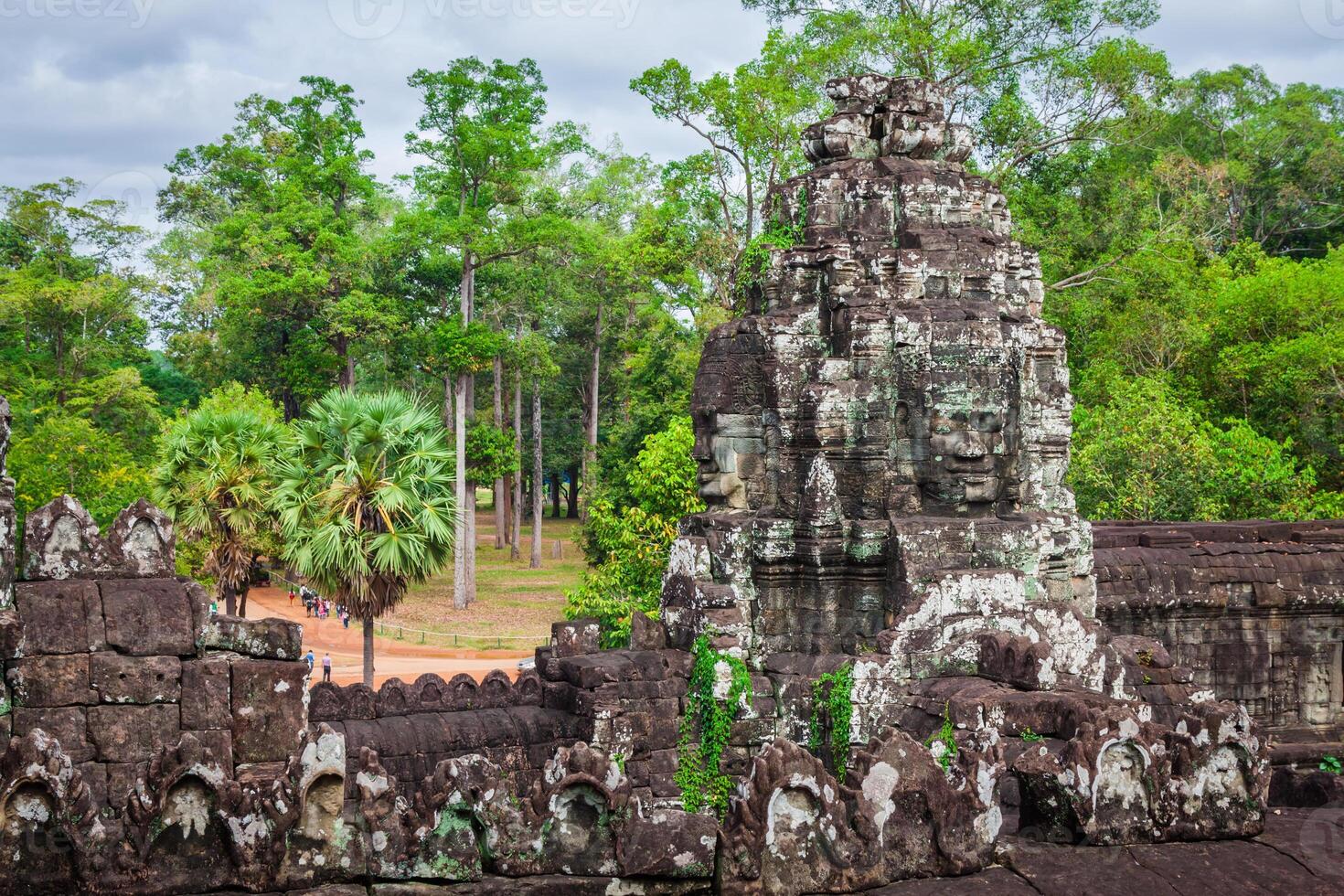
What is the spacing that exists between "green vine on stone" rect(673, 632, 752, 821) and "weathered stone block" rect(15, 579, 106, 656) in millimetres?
4803

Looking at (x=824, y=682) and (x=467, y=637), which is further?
(x=467, y=637)

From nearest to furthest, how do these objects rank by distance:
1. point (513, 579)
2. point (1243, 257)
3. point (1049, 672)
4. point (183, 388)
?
point (1049, 672)
point (1243, 257)
point (513, 579)
point (183, 388)

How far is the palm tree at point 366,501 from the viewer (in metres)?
17.4

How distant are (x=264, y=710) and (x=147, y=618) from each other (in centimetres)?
105

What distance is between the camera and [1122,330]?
1077 inches

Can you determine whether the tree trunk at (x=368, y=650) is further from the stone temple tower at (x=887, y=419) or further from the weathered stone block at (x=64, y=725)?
the weathered stone block at (x=64, y=725)

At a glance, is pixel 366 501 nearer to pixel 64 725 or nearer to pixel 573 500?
pixel 64 725

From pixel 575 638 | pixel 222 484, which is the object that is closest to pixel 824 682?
pixel 575 638

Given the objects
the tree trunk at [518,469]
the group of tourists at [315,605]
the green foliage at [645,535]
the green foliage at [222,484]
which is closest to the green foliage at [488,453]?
the tree trunk at [518,469]

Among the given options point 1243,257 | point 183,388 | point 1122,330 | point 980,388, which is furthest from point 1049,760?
point 183,388

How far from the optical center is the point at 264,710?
8.93 m

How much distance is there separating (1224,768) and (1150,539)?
1014cm

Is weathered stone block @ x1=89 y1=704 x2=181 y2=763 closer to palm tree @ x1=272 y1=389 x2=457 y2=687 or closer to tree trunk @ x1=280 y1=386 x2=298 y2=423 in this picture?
palm tree @ x1=272 y1=389 x2=457 y2=687

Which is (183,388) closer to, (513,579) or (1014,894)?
(513,579)
